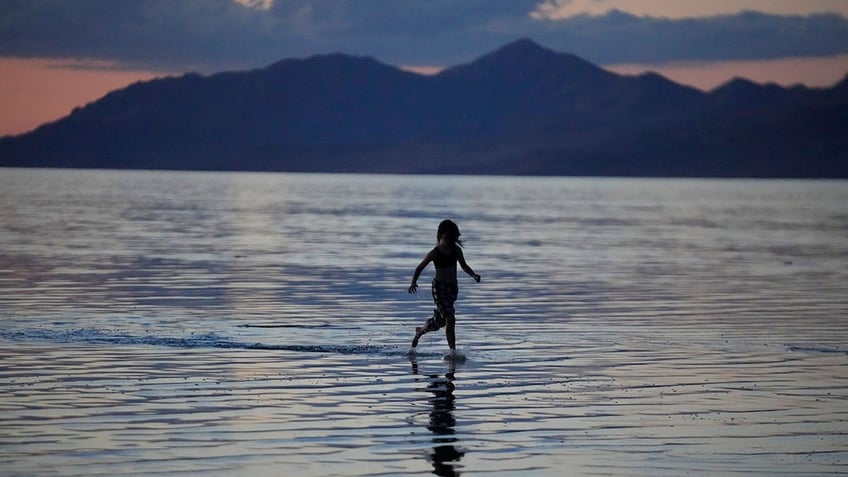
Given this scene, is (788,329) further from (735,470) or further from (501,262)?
(501,262)

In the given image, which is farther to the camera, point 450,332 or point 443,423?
point 450,332

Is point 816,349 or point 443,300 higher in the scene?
point 443,300

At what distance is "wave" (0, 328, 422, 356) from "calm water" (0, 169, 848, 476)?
6 cm

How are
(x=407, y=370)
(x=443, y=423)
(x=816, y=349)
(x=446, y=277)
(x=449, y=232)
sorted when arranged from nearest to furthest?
(x=443, y=423) < (x=407, y=370) < (x=449, y=232) < (x=446, y=277) < (x=816, y=349)

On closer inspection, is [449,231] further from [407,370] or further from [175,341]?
[175,341]

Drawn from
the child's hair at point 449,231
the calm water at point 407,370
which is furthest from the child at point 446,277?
the calm water at point 407,370

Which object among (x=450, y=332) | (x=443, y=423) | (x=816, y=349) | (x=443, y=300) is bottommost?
(x=816, y=349)

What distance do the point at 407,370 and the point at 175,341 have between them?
12.3 ft

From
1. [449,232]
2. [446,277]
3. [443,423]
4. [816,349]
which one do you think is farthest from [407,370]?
[816,349]

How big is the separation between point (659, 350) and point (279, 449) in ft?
26.2

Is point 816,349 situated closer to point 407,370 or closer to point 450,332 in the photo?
point 450,332

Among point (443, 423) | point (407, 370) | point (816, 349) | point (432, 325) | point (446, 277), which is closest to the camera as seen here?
point (443, 423)

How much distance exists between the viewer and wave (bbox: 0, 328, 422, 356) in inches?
715

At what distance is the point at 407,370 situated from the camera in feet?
54.2
